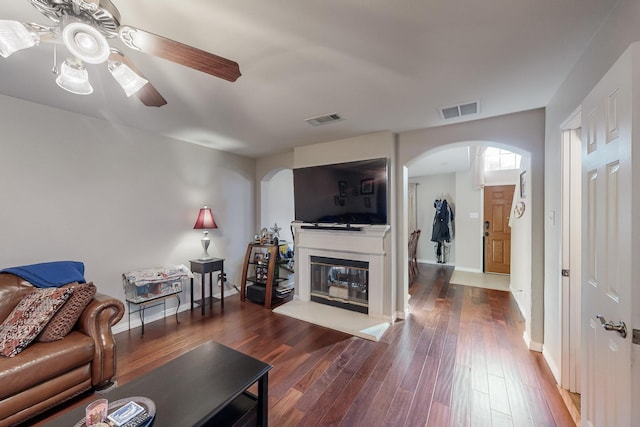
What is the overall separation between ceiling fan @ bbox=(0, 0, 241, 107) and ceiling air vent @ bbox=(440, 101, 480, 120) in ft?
6.73

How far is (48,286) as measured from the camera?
2070mm

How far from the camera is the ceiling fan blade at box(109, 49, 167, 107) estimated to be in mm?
1244

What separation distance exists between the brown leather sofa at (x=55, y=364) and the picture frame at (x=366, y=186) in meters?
2.71

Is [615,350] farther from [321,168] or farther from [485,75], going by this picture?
[321,168]

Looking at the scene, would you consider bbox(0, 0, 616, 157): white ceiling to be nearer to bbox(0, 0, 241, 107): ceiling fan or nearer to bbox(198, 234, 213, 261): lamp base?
bbox(0, 0, 241, 107): ceiling fan

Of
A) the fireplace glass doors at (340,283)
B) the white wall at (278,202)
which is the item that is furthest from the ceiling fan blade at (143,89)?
the white wall at (278,202)

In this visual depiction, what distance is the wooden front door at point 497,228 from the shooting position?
5.20 metres

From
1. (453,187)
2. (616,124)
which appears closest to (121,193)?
(616,124)

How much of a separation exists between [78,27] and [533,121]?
3.44 m

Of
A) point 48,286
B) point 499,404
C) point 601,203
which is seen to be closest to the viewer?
point 601,203

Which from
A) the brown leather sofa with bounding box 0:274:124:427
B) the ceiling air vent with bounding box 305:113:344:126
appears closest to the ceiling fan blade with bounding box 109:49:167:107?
the ceiling air vent with bounding box 305:113:344:126

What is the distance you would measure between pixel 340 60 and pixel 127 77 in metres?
1.27

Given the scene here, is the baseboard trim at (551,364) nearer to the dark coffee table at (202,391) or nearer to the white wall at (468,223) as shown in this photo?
the dark coffee table at (202,391)

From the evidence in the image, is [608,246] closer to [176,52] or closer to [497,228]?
[176,52]
